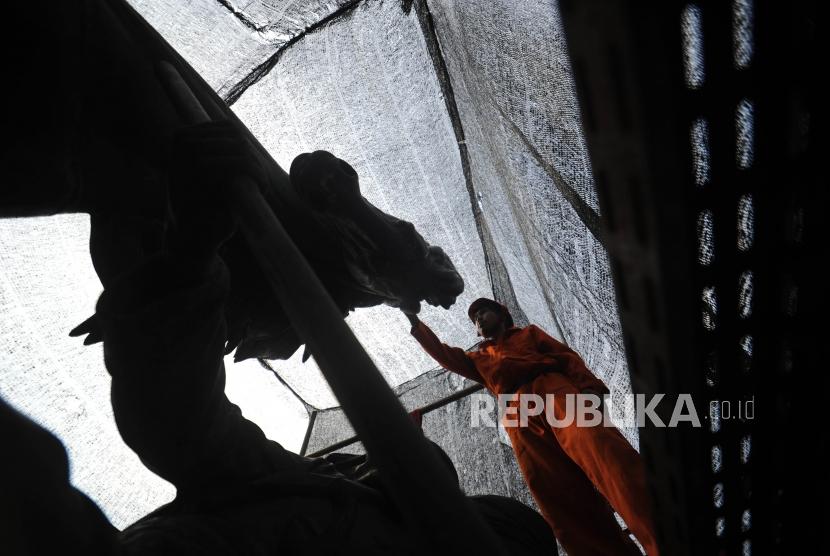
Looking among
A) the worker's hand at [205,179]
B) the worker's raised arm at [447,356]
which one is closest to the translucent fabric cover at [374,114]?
the worker's raised arm at [447,356]

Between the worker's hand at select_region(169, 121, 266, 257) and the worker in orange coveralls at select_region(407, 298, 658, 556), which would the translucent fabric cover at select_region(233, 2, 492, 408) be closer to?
the worker in orange coveralls at select_region(407, 298, 658, 556)

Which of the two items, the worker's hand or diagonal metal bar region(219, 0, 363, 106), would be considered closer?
the worker's hand

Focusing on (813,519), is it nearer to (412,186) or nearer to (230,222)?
(230,222)

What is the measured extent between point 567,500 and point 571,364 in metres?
0.53

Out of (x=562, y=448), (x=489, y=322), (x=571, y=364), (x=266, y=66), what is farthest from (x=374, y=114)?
(x=562, y=448)

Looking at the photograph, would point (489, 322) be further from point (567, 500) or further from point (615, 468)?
point (615, 468)

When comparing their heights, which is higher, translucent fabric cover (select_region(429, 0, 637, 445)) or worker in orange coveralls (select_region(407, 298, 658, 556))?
translucent fabric cover (select_region(429, 0, 637, 445))

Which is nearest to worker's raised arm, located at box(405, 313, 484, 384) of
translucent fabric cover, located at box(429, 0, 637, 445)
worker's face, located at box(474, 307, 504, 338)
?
worker's face, located at box(474, 307, 504, 338)

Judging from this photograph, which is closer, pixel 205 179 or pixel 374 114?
pixel 205 179

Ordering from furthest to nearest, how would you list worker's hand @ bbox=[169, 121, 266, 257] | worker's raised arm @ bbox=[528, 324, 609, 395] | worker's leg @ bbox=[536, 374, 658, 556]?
worker's raised arm @ bbox=[528, 324, 609, 395] → worker's leg @ bbox=[536, 374, 658, 556] → worker's hand @ bbox=[169, 121, 266, 257]

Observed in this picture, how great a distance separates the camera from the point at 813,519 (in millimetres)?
730

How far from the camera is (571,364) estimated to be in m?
2.10

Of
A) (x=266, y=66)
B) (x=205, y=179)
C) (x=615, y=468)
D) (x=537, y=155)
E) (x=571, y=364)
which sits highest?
(x=266, y=66)

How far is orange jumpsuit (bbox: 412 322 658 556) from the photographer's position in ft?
5.07
